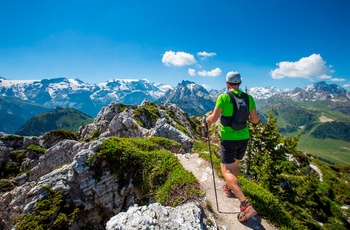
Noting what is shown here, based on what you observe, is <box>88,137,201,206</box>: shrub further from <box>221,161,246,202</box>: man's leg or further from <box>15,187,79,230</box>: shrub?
<box>15,187,79,230</box>: shrub

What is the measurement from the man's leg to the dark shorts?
11.9 inches

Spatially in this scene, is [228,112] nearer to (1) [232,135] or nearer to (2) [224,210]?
(1) [232,135]

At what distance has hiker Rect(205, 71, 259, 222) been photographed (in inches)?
336

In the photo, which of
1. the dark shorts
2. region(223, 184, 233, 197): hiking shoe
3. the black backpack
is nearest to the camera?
the black backpack

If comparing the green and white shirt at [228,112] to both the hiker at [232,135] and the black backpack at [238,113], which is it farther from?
the black backpack at [238,113]

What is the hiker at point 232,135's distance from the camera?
28.0 feet

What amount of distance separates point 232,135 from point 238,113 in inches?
40.2

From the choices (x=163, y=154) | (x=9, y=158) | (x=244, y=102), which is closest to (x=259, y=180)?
(x=163, y=154)

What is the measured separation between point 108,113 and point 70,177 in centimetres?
4735

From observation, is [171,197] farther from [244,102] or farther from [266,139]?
[266,139]

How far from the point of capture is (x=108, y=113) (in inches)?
2319

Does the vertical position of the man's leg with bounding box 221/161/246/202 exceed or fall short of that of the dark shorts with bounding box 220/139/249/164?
it falls short

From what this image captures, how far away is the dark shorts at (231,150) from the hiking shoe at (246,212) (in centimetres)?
191

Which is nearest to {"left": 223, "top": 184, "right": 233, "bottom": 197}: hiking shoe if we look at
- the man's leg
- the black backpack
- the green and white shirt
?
the man's leg
